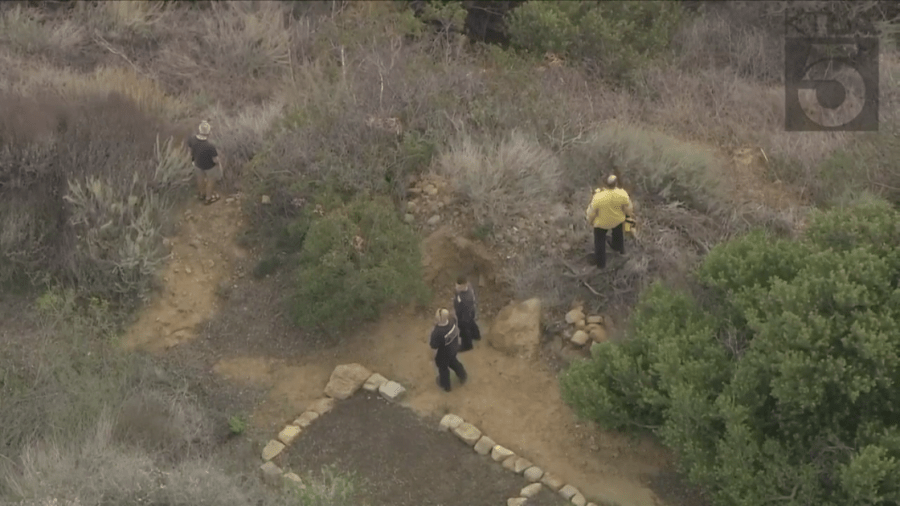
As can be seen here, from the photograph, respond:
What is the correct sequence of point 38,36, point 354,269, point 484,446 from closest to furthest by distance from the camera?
point 484,446 < point 354,269 < point 38,36

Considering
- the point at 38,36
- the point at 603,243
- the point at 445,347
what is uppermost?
the point at 38,36

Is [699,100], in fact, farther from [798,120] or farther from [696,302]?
[696,302]

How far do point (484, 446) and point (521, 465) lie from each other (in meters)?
0.45

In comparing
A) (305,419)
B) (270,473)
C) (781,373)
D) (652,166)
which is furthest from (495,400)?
(652,166)

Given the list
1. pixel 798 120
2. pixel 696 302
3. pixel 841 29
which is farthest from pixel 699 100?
pixel 696 302

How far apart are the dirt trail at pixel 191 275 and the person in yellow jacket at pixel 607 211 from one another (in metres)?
4.57

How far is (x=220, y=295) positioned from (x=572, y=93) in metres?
6.14

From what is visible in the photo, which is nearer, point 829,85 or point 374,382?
point 374,382

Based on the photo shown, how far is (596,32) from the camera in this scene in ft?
48.7

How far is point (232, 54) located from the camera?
15055 millimetres

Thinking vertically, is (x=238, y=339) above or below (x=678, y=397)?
below

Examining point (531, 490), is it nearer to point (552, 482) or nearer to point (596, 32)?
point (552, 482)

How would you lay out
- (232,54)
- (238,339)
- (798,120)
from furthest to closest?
(232,54) < (798,120) < (238,339)

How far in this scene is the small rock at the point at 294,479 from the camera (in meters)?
8.38
